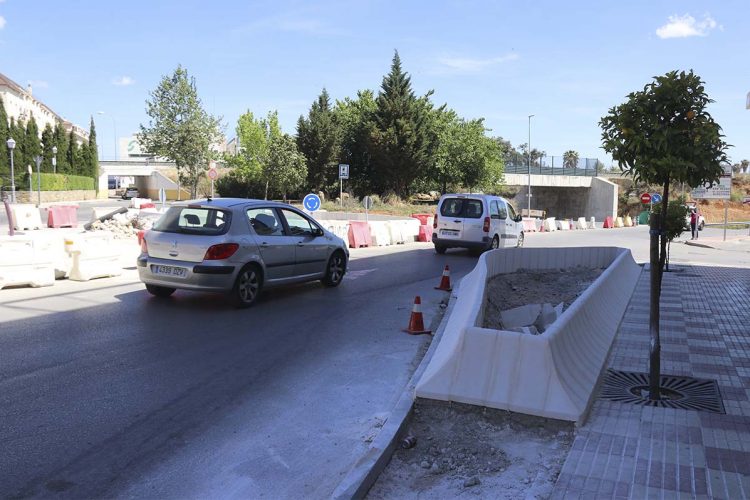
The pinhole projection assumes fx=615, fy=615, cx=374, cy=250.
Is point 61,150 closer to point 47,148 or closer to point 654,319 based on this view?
point 47,148

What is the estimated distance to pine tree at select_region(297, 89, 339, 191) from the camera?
5200 centimetres

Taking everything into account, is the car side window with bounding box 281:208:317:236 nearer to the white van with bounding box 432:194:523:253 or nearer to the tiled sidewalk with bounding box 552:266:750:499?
the tiled sidewalk with bounding box 552:266:750:499

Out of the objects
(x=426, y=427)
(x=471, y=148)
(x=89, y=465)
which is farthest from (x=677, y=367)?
(x=471, y=148)

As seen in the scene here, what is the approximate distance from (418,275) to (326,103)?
146ft

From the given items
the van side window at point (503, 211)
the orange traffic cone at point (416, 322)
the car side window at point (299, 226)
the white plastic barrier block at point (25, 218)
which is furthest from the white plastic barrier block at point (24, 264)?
the white plastic barrier block at point (25, 218)

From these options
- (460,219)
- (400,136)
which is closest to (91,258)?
(460,219)

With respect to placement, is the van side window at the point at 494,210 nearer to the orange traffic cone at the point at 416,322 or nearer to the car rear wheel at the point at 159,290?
the orange traffic cone at the point at 416,322

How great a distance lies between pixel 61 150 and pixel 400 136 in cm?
3789

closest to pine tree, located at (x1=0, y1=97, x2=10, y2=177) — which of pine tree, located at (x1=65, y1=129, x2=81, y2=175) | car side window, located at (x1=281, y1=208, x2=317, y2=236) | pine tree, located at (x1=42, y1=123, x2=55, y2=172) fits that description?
pine tree, located at (x1=42, y1=123, x2=55, y2=172)

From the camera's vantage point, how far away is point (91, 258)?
11.9 m

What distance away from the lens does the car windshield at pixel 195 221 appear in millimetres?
9133

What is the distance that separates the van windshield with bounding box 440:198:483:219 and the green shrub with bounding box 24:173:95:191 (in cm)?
4404

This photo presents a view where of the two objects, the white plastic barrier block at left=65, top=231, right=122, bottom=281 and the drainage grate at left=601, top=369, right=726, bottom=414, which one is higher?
the white plastic barrier block at left=65, top=231, right=122, bottom=281

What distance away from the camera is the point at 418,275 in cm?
1375
